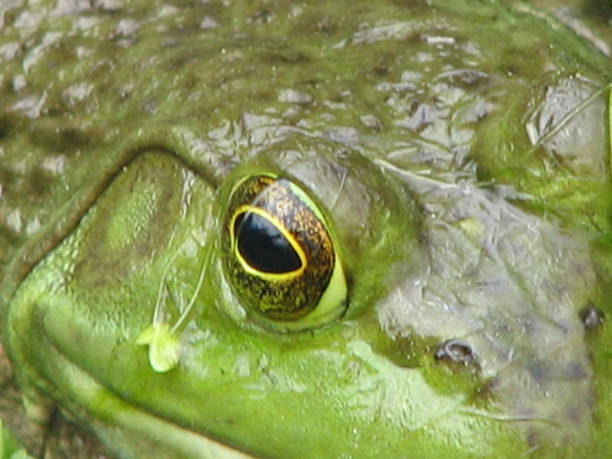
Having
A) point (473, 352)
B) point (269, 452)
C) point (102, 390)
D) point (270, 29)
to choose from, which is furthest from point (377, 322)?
point (270, 29)

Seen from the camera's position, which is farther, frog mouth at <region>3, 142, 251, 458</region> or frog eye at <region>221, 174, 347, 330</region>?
frog mouth at <region>3, 142, 251, 458</region>

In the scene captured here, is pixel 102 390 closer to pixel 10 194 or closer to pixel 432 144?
pixel 10 194

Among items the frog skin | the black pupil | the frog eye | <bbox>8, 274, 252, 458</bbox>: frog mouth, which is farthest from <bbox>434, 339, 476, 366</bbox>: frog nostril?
<bbox>8, 274, 252, 458</bbox>: frog mouth

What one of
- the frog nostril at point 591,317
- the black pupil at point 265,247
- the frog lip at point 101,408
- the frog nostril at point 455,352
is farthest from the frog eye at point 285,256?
the frog nostril at point 591,317

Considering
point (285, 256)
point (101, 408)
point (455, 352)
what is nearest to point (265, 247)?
point (285, 256)

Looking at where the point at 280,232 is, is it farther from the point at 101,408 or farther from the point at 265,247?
the point at 101,408

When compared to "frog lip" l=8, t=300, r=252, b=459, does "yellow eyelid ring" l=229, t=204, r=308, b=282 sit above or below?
above

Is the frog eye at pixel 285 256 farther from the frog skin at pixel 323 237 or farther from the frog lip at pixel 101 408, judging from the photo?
the frog lip at pixel 101 408

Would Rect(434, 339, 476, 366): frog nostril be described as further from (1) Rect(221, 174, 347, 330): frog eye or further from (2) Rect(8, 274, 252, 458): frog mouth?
(2) Rect(8, 274, 252, 458): frog mouth
